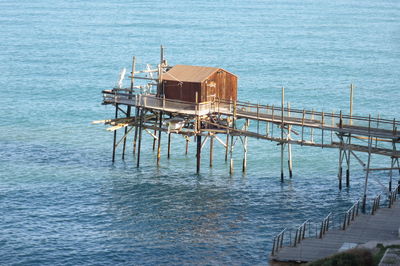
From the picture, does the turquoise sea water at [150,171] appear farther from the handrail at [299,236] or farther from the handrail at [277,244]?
the handrail at [299,236]

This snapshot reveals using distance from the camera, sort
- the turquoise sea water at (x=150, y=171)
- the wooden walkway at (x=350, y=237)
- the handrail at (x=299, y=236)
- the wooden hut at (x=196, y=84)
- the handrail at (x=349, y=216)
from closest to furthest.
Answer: the wooden walkway at (x=350, y=237)
the handrail at (x=299, y=236)
the handrail at (x=349, y=216)
the turquoise sea water at (x=150, y=171)
the wooden hut at (x=196, y=84)

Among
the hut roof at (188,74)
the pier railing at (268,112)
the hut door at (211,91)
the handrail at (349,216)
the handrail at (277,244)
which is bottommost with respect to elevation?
the handrail at (277,244)

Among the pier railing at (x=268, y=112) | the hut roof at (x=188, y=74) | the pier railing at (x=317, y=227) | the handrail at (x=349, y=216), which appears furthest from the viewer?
the hut roof at (x=188, y=74)

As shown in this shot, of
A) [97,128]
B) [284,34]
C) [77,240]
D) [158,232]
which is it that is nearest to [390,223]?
[158,232]

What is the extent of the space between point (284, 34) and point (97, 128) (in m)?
90.2

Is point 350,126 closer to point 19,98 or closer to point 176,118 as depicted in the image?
point 176,118

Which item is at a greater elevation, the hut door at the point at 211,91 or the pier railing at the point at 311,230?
the hut door at the point at 211,91

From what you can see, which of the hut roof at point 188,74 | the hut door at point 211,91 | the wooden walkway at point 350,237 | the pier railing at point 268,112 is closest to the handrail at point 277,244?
the wooden walkway at point 350,237

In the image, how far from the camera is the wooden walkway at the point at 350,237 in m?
46.9

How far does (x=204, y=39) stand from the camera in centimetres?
16388

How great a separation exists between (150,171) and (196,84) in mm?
9254

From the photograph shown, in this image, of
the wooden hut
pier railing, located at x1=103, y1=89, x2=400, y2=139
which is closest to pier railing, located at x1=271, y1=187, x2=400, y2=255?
pier railing, located at x1=103, y1=89, x2=400, y2=139

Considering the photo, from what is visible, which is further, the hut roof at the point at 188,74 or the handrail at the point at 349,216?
the hut roof at the point at 188,74

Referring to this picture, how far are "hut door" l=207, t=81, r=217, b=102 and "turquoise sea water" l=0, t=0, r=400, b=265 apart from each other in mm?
6813
